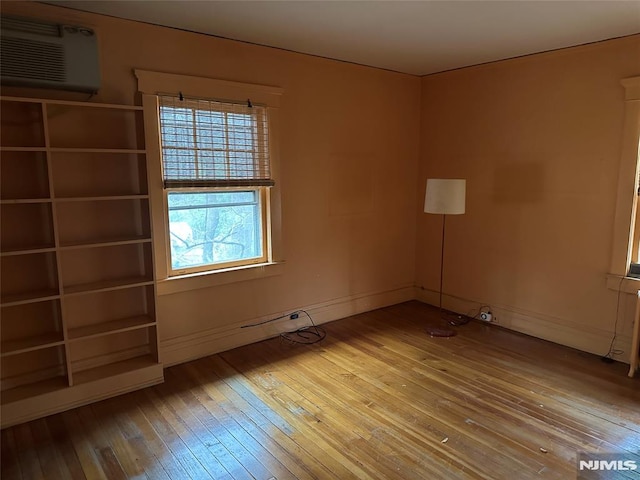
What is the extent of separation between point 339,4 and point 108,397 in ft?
9.80

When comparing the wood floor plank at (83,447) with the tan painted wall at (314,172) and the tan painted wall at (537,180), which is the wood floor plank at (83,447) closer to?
the tan painted wall at (314,172)

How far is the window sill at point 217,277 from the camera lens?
132 inches

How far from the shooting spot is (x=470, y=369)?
134 inches

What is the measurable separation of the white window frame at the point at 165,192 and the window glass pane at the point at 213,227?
8 cm

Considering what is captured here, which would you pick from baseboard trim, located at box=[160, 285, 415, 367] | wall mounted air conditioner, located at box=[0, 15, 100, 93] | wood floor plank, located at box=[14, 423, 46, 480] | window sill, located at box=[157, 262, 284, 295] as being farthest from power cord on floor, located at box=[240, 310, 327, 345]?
wall mounted air conditioner, located at box=[0, 15, 100, 93]

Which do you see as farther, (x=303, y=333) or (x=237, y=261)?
(x=303, y=333)

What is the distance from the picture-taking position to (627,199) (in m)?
3.40

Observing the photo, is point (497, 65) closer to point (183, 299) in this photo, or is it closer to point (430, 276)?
point (430, 276)

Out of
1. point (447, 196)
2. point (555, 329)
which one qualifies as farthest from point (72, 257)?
point (555, 329)

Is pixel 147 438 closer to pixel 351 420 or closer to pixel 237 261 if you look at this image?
pixel 351 420

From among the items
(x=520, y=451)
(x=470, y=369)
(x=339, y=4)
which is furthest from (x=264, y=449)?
(x=339, y=4)

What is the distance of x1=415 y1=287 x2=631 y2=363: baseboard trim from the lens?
11.7 ft

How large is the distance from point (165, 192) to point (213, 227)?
0.49m

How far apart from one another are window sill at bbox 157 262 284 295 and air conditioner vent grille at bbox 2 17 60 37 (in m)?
1.74
